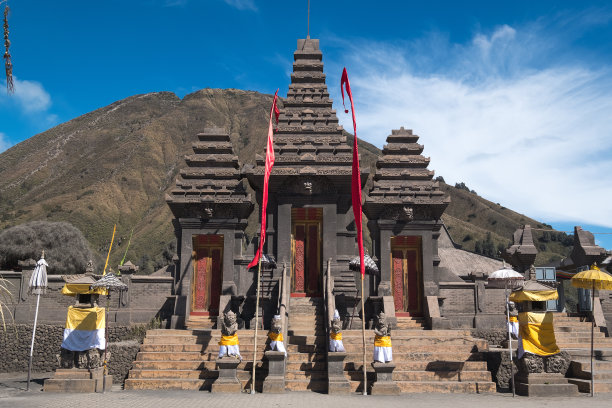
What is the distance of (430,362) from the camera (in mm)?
15633

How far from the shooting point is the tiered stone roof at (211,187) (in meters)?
22.0

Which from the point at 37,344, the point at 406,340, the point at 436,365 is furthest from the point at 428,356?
the point at 37,344

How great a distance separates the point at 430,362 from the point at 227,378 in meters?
5.89

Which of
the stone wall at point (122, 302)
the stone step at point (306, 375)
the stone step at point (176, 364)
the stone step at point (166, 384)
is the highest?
the stone wall at point (122, 302)

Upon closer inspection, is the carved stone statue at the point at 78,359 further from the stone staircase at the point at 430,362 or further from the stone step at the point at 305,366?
the stone staircase at the point at 430,362

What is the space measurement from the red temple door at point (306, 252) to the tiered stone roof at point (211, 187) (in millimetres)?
2318

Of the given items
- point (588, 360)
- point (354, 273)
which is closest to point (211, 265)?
point (354, 273)

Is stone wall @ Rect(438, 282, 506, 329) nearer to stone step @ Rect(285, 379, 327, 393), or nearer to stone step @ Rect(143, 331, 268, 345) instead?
stone step @ Rect(143, 331, 268, 345)

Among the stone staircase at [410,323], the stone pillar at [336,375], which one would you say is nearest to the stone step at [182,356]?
the stone pillar at [336,375]

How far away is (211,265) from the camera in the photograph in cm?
2227

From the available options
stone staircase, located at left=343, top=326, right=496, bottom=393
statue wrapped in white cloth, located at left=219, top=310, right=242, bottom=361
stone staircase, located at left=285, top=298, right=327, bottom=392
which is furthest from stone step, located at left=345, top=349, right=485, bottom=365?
statue wrapped in white cloth, located at left=219, top=310, right=242, bottom=361

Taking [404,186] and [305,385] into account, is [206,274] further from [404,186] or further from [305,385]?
[404,186]

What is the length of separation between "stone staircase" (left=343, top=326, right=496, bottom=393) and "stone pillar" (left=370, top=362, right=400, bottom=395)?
502 millimetres

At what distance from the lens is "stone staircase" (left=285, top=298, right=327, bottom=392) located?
14.6 m
